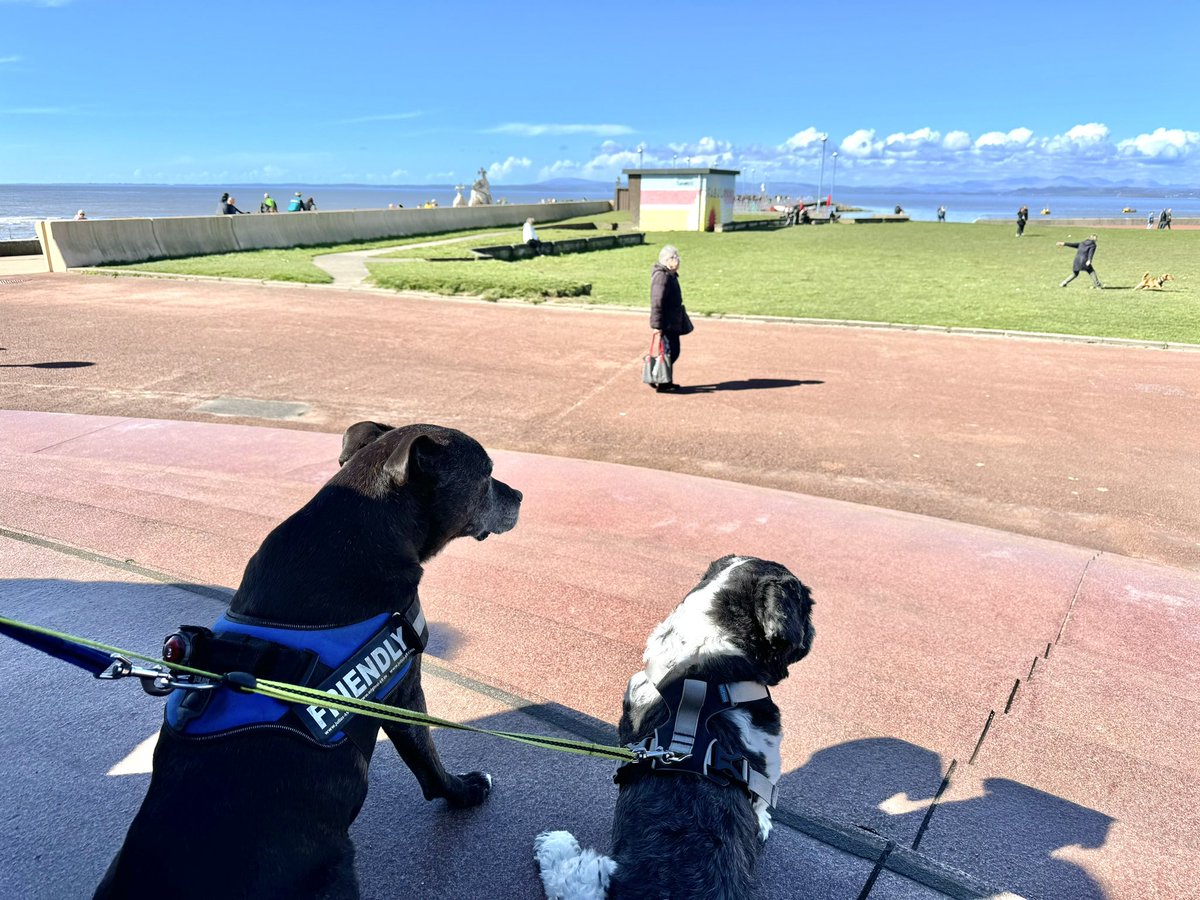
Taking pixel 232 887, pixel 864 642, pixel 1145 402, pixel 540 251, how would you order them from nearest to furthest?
pixel 232 887 → pixel 864 642 → pixel 1145 402 → pixel 540 251

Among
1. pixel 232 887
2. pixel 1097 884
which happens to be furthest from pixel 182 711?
pixel 1097 884

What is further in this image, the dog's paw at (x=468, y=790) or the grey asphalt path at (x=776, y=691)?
the dog's paw at (x=468, y=790)

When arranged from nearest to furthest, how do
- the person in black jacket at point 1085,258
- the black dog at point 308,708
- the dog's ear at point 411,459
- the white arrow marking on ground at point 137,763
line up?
the black dog at point 308,708 → the dog's ear at point 411,459 → the white arrow marking on ground at point 137,763 → the person in black jacket at point 1085,258

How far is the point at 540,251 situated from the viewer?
2986 centimetres

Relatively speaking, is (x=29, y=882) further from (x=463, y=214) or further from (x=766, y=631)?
(x=463, y=214)

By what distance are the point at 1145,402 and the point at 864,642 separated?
8552 mm

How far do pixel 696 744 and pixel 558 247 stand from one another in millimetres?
29852

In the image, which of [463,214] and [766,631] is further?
[463,214]

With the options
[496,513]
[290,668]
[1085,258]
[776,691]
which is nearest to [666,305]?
[776,691]

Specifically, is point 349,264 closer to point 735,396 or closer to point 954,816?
point 735,396

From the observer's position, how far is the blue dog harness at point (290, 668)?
2.18 metres

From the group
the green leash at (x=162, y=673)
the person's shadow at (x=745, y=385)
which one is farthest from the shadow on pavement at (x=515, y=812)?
the person's shadow at (x=745, y=385)

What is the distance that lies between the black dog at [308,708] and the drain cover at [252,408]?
7418 mm

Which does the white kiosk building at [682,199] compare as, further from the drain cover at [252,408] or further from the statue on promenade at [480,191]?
the drain cover at [252,408]
